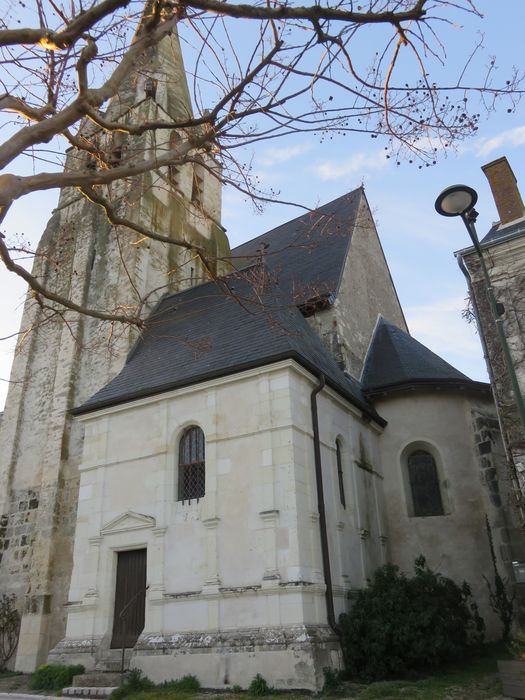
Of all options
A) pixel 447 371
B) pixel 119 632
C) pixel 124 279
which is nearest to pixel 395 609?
pixel 119 632

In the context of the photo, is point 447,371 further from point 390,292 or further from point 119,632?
point 119,632

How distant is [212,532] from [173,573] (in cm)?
107

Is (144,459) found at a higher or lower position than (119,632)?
higher

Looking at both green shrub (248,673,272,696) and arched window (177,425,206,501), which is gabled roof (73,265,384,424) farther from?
green shrub (248,673,272,696)

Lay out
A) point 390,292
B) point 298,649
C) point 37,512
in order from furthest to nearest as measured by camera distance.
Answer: point 390,292 < point 37,512 < point 298,649

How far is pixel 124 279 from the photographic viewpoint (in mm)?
17141

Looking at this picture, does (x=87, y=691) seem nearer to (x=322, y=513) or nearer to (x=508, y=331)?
(x=322, y=513)

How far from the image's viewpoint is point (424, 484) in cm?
1426

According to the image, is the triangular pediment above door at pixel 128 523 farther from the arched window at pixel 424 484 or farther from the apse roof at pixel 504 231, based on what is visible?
the apse roof at pixel 504 231

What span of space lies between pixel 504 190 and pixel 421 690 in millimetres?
9718

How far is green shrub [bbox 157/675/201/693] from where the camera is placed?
9656mm

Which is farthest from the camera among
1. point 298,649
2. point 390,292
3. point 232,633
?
point 390,292

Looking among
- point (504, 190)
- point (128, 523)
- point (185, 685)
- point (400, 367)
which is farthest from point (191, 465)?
point (504, 190)

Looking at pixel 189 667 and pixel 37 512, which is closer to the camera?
pixel 189 667
